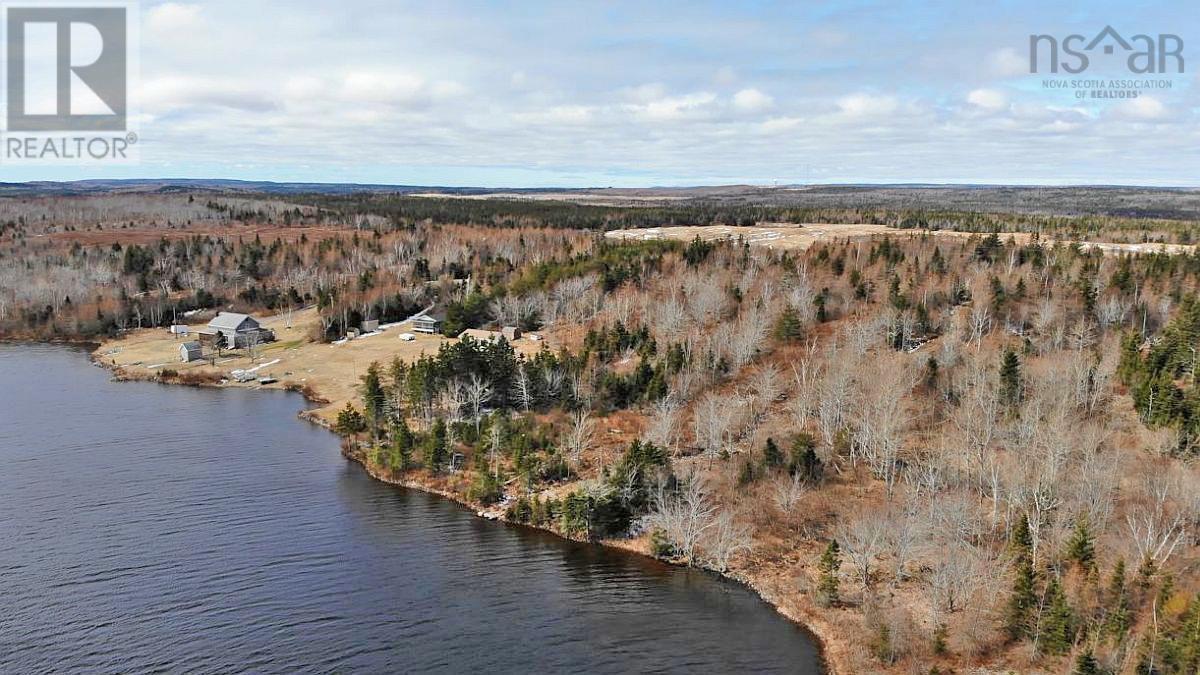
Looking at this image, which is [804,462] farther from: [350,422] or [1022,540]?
[350,422]

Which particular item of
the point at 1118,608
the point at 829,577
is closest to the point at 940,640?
the point at 829,577

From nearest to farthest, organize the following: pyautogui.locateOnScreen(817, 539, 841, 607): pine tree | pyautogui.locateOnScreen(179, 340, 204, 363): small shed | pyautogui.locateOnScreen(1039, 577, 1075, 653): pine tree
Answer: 1. pyautogui.locateOnScreen(1039, 577, 1075, 653): pine tree
2. pyautogui.locateOnScreen(817, 539, 841, 607): pine tree
3. pyautogui.locateOnScreen(179, 340, 204, 363): small shed

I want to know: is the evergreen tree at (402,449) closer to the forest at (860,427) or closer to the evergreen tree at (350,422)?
the forest at (860,427)

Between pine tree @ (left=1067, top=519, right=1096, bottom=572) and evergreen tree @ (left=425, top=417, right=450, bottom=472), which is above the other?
evergreen tree @ (left=425, top=417, right=450, bottom=472)

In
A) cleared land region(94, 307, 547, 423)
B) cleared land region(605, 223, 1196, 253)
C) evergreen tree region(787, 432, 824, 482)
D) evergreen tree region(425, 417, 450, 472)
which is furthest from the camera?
cleared land region(605, 223, 1196, 253)

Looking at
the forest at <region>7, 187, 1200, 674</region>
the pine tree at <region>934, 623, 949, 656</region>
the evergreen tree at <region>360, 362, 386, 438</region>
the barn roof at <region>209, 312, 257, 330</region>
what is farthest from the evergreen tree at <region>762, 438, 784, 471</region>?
the barn roof at <region>209, 312, 257, 330</region>

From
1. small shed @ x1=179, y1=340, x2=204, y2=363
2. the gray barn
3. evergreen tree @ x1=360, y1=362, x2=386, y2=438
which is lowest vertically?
evergreen tree @ x1=360, y1=362, x2=386, y2=438

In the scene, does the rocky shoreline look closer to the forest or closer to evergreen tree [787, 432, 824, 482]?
the forest

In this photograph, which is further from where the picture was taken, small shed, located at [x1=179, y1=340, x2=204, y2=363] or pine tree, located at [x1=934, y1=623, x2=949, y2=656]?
small shed, located at [x1=179, y1=340, x2=204, y2=363]
